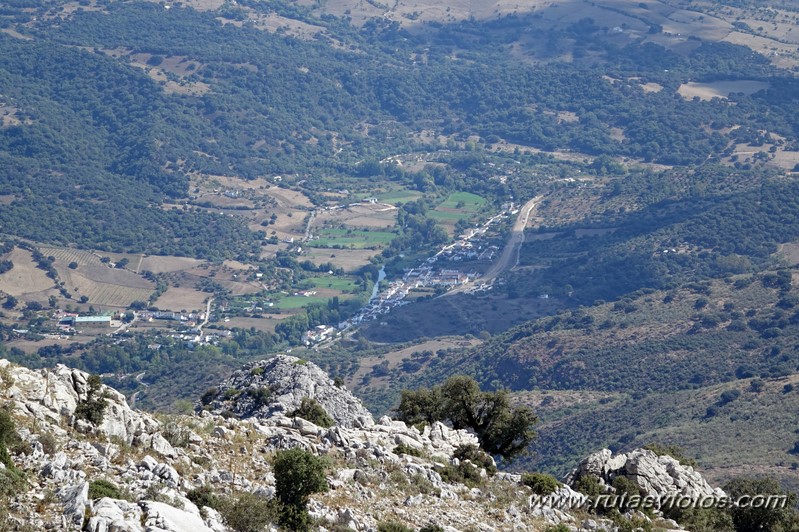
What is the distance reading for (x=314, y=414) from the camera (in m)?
62.6

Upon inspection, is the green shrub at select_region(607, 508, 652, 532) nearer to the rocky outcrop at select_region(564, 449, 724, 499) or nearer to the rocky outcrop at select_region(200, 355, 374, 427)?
the rocky outcrop at select_region(564, 449, 724, 499)

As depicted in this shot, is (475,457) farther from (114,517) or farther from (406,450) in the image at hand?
(114,517)

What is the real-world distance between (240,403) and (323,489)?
72.0ft

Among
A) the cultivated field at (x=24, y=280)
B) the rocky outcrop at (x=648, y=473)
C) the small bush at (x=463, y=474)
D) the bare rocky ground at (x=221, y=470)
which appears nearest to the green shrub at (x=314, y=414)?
the bare rocky ground at (x=221, y=470)

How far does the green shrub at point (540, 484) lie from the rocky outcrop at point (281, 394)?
10.9 metres

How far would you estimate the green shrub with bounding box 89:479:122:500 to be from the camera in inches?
1495

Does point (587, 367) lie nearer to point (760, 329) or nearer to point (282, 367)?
point (760, 329)

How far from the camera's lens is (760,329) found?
148 meters

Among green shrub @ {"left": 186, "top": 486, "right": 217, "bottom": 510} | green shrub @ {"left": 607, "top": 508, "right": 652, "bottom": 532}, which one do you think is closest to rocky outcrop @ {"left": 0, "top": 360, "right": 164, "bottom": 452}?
green shrub @ {"left": 186, "top": 486, "right": 217, "bottom": 510}

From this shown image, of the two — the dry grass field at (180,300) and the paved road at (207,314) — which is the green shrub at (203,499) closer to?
the paved road at (207,314)

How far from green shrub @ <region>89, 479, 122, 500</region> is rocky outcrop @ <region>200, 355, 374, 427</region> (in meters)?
23.9

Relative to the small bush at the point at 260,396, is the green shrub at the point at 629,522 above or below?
above

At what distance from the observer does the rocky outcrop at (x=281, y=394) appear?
65.5 m

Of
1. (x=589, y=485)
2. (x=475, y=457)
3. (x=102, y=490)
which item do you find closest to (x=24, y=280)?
(x=475, y=457)
